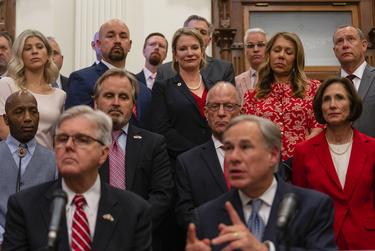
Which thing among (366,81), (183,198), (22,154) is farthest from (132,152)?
(366,81)

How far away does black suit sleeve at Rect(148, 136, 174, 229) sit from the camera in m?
3.86

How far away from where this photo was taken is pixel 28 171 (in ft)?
13.1

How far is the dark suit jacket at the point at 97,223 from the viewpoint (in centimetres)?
304

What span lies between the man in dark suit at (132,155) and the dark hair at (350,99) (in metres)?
0.97

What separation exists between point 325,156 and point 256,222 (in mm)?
1133

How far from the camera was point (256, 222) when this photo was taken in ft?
9.82

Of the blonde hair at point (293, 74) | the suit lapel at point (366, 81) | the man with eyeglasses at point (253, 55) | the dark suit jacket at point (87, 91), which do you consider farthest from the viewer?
the man with eyeglasses at point (253, 55)

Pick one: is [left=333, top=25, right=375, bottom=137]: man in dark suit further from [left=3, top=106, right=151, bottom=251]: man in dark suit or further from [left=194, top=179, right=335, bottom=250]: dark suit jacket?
[left=3, top=106, right=151, bottom=251]: man in dark suit

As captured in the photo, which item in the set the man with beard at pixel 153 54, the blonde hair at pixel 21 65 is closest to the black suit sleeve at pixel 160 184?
the blonde hair at pixel 21 65

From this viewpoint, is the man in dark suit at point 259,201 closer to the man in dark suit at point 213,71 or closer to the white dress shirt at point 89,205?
the white dress shirt at point 89,205

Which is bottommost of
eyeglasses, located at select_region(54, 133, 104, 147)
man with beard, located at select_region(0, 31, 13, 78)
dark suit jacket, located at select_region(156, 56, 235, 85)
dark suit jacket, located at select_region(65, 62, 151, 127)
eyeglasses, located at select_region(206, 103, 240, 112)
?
eyeglasses, located at select_region(54, 133, 104, 147)

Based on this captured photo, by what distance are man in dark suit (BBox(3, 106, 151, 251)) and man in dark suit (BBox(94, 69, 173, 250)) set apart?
68cm

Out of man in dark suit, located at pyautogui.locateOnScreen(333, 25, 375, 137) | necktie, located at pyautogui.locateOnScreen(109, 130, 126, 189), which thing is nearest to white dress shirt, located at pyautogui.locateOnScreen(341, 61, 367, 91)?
man in dark suit, located at pyautogui.locateOnScreen(333, 25, 375, 137)

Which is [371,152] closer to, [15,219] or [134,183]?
[134,183]
